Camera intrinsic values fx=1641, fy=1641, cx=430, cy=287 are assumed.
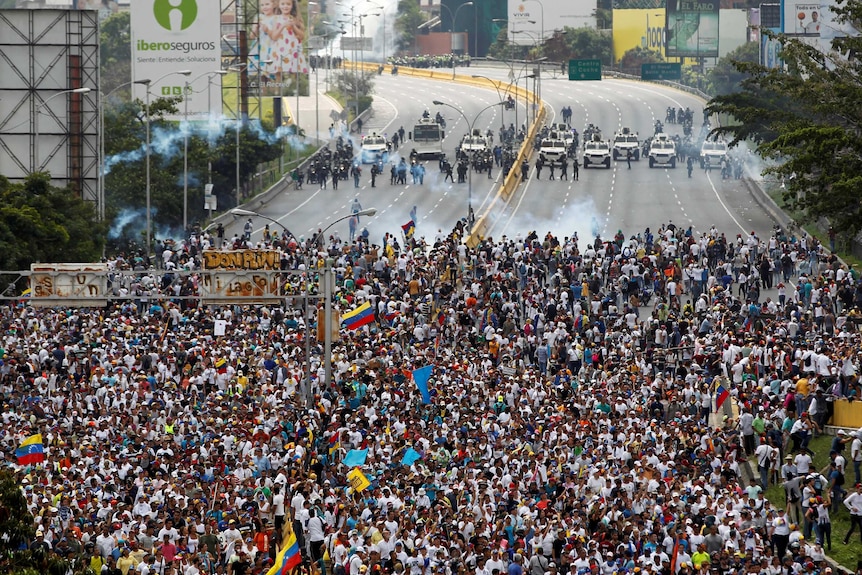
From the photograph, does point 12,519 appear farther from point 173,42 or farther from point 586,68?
point 586,68

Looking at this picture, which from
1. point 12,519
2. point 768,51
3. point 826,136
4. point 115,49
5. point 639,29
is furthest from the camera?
point 115,49

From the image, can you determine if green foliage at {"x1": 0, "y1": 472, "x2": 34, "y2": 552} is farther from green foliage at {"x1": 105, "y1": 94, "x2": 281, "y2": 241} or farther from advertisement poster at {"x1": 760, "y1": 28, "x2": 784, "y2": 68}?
advertisement poster at {"x1": 760, "y1": 28, "x2": 784, "y2": 68}

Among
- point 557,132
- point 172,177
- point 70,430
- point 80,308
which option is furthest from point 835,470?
point 557,132

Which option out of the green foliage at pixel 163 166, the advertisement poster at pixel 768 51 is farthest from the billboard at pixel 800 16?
the green foliage at pixel 163 166

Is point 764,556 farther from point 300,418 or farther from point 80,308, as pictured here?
point 80,308

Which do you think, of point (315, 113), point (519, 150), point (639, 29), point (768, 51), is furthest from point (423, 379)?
point (639, 29)

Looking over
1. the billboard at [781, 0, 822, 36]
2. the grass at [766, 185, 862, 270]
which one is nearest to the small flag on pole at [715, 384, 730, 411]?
the grass at [766, 185, 862, 270]

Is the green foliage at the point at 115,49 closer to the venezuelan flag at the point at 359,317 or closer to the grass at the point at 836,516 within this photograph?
the venezuelan flag at the point at 359,317
